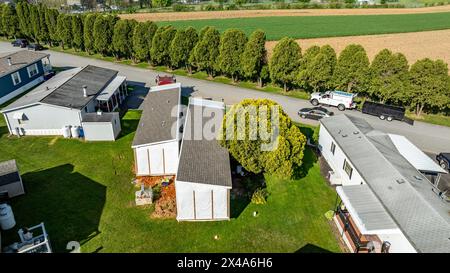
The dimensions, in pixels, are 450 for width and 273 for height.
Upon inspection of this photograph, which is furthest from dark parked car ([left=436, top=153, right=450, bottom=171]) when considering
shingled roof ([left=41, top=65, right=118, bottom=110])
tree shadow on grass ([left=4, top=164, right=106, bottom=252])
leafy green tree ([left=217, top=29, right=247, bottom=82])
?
shingled roof ([left=41, top=65, right=118, bottom=110])

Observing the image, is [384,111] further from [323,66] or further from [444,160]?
[444,160]

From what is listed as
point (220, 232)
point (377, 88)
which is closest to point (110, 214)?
point (220, 232)

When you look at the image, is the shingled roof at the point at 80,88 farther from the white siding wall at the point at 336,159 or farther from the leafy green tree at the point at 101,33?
the white siding wall at the point at 336,159

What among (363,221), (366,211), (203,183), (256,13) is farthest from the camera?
(256,13)

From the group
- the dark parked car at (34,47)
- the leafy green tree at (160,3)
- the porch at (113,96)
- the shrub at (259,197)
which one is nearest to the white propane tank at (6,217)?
the shrub at (259,197)

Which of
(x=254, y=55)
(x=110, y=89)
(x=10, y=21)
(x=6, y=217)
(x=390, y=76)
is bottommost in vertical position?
(x=6, y=217)

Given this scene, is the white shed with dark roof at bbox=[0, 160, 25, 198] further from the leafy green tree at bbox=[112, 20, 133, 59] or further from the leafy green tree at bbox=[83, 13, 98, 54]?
the leafy green tree at bbox=[83, 13, 98, 54]

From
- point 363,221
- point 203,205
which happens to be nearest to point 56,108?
point 203,205
